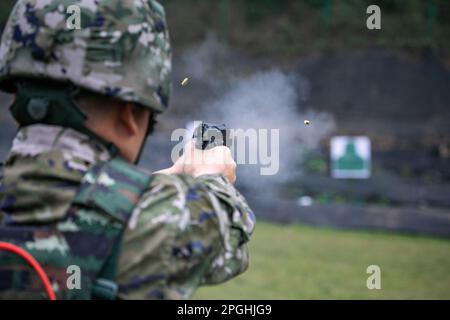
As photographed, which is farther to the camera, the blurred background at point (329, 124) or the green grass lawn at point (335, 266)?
the blurred background at point (329, 124)

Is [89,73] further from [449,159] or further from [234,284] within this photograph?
[449,159]

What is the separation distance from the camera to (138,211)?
4.34 feet

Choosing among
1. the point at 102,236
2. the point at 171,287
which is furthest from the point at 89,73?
the point at 171,287

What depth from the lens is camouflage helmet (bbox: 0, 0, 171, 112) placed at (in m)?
1.34

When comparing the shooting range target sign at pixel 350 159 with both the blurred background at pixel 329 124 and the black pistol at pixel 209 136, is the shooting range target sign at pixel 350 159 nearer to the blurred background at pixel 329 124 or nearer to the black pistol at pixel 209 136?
the blurred background at pixel 329 124

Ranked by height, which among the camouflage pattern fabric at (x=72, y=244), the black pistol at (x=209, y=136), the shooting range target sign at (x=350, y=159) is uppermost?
the shooting range target sign at (x=350, y=159)

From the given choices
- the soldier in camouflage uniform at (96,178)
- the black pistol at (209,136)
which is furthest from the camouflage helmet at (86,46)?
the black pistol at (209,136)

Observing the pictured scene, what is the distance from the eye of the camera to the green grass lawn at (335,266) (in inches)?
219

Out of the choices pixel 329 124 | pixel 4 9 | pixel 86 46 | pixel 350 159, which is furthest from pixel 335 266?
pixel 4 9

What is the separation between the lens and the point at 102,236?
129 centimetres

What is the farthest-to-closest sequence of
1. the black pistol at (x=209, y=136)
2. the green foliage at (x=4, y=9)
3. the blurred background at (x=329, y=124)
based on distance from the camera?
the green foliage at (x=4, y=9) < the blurred background at (x=329, y=124) < the black pistol at (x=209, y=136)

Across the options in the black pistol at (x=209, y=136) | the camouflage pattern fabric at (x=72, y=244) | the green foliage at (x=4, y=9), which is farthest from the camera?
the green foliage at (x=4, y=9)

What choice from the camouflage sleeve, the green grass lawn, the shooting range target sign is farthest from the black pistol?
the shooting range target sign

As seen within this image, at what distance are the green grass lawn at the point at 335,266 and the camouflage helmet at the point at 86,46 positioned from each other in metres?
4.07
